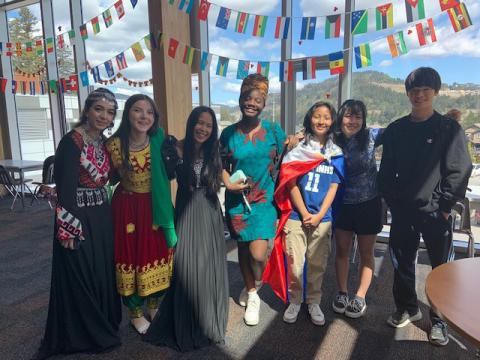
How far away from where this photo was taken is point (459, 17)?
2475mm

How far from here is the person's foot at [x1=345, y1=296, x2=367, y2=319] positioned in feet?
7.05

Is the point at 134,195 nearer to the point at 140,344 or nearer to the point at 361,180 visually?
the point at 140,344

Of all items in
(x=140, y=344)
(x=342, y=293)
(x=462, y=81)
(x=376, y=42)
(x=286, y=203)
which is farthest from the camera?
(x=462, y=81)

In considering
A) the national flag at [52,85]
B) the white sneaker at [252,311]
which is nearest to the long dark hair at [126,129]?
the white sneaker at [252,311]

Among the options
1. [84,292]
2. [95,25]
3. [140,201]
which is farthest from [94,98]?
[95,25]

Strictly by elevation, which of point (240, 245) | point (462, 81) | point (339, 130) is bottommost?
A: point (240, 245)

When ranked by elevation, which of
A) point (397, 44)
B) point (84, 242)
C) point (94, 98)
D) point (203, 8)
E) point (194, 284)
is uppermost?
point (203, 8)

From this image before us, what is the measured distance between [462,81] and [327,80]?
1.23 metres

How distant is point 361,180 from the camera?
201cm

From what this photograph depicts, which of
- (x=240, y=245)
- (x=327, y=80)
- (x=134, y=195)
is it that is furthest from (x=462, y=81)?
(x=134, y=195)

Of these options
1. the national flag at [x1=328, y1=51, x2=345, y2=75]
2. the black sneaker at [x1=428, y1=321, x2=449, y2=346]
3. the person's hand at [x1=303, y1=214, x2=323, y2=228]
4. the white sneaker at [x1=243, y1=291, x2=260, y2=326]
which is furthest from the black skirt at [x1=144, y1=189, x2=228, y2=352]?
the national flag at [x1=328, y1=51, x2=345, y2=75]

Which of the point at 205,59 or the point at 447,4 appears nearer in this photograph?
the point at 447,4

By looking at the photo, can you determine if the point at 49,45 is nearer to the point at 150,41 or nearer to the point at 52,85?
the point at 52,85

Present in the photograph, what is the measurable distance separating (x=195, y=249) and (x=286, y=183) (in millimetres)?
646
